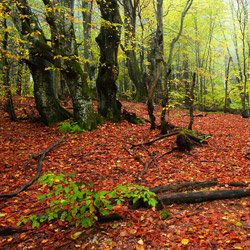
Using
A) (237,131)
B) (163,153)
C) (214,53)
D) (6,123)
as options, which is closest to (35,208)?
(163,153)

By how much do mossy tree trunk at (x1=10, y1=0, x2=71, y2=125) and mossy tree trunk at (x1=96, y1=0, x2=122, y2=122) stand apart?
2283 millimetres

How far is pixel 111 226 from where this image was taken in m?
3.17

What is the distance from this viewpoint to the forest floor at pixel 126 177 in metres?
2.84

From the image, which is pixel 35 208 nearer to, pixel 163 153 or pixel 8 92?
pixel 163 153

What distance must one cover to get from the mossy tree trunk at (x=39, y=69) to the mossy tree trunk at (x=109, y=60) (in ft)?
7.49

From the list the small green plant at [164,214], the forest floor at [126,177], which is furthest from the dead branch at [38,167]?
the small green plant at [164,214]

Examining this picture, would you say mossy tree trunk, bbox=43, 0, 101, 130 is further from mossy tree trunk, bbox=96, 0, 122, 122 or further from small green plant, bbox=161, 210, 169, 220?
small green plant, bbox=161, 210, 169, 220

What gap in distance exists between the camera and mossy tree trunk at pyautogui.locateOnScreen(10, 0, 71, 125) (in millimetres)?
8180

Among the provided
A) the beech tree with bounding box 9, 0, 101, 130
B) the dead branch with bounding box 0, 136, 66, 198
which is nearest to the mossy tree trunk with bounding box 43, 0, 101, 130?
the beech tree with bounding box 9, 0, 101, 130

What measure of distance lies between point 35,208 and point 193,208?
3.22 meters

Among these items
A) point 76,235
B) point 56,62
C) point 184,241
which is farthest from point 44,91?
point 184,241

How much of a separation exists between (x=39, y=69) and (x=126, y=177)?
675cm

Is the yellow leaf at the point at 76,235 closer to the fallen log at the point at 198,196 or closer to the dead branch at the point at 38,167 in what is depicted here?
the fallen log at the point at 198,196

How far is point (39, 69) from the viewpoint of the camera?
8.70m
